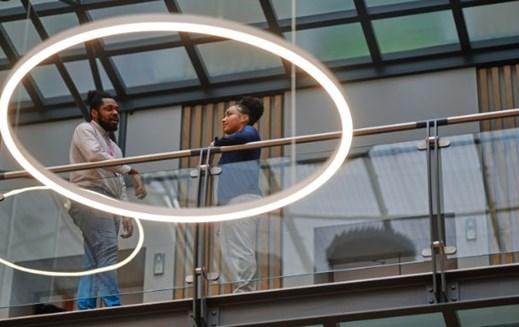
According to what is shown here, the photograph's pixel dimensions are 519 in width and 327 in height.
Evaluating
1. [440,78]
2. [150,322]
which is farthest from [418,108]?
[150,322]

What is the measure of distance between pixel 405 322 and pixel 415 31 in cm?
693

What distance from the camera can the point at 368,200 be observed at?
508 inches

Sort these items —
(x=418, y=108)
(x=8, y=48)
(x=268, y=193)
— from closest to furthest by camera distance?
(x=268, y=193), (x=418, y=108), (x=8, y=48)

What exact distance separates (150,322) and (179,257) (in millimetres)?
676

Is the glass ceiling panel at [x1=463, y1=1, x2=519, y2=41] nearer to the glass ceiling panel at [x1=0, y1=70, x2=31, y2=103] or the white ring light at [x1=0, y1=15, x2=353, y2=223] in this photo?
the glass ceiling panel at [x1=0, y1=70, x2=31, y2=103]

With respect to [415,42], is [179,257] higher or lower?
lower

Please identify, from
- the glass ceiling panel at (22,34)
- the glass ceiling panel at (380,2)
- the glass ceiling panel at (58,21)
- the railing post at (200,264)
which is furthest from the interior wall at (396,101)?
the railing post at (200,264)

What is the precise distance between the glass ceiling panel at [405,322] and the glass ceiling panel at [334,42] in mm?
6826

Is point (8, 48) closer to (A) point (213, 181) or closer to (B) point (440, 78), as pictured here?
(B) point (440, 78)

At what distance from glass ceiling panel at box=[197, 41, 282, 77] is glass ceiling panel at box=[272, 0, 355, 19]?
2.63 ft

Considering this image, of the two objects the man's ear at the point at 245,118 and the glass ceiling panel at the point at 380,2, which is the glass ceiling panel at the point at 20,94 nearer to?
the glass ceiling panel at the point at 380,2

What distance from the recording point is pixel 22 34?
20.8 metres

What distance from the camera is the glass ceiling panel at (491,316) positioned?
13.0 m

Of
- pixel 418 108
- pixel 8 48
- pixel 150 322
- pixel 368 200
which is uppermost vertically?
pixel 8 48
